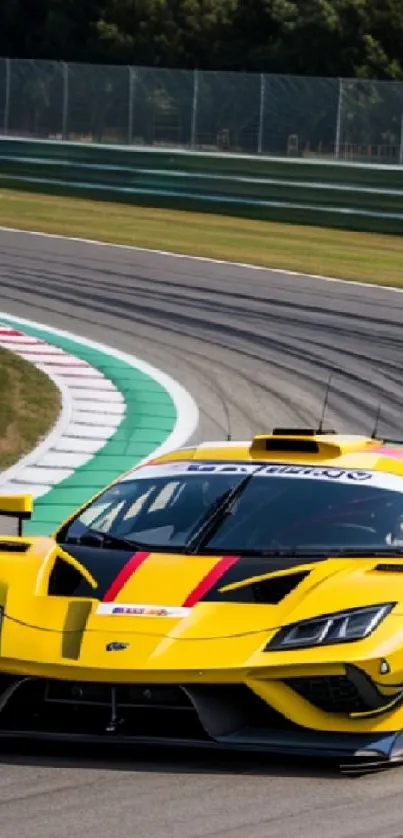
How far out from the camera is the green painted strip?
13.0 meters

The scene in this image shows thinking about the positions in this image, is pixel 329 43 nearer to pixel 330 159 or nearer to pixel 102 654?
pixel 330 159

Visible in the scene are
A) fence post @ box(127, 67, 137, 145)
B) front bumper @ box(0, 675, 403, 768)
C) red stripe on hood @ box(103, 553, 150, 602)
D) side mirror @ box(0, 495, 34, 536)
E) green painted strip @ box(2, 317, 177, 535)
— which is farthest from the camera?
fence post @ box(127, 67, 137, 145)

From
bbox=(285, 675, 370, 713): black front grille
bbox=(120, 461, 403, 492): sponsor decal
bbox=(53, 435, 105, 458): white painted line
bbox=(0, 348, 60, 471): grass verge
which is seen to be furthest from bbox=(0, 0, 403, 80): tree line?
bbox=(285, 675, 370, 713): black front grille

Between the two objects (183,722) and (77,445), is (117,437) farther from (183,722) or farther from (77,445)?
(183,722)

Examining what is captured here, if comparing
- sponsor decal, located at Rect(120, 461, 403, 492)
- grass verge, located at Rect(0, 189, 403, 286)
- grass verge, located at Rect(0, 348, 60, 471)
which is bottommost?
grass verge, located at Rect(0, 189, 403, 286)

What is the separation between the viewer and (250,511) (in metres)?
7.61

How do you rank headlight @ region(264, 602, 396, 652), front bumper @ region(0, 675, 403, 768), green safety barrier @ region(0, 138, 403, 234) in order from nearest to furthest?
front bumper @ region(0, 675, 403, 768) < headlight @ region(264, 602, 396, 652) < green safety barrier @ region(0, 138, 403, 234)

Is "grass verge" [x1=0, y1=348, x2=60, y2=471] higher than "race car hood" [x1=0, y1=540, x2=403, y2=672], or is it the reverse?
"race car hood" [x1=0, y1=540, x2=403, y2=672]

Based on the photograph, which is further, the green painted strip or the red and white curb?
the red and white curb

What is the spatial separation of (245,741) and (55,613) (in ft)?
3.29

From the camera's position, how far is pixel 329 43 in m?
69.8

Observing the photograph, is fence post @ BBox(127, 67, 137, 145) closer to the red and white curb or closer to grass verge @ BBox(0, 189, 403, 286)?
grass verge @ BBox(0, 189, 403, 286)

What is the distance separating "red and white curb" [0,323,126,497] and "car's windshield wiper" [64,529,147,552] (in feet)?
18.3

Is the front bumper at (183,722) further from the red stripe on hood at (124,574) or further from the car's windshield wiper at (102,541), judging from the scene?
the car's windshield wiper at (102,541)
